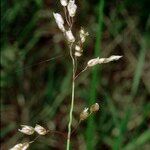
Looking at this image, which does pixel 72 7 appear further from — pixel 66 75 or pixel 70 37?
pixel 66 75

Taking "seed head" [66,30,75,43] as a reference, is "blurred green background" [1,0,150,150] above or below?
above

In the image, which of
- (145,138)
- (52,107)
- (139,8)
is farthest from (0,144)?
(139,8)

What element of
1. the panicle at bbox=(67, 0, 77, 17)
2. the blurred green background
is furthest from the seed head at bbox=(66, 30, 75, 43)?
the blurred green background

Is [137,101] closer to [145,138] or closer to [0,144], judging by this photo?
[145,138]

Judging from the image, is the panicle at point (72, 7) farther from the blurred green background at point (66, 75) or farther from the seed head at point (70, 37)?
the blurred green background at point (66, 75)

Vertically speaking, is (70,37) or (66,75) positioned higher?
(66,75)

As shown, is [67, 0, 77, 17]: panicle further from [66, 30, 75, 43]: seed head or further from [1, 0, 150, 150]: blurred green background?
[1, 0, 150, 150]: blurred green background

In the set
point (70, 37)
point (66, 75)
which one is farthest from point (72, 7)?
point (66, 75)

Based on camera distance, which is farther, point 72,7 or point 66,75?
point 66,75

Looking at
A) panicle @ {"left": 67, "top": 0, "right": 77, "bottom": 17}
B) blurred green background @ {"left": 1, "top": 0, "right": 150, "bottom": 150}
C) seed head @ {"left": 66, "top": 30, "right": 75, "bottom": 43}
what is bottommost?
seed head @ {"left": 66, "top": 30, "right": 75, "bottom": 43}
